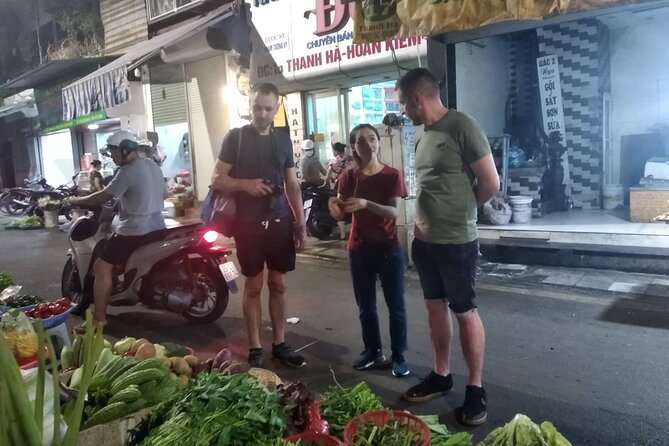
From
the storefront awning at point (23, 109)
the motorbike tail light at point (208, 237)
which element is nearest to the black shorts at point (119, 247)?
the motorbike tail light at point (208, 237)

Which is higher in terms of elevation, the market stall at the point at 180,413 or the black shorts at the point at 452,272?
the black shorts at the point at 452,272

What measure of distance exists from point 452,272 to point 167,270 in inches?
133

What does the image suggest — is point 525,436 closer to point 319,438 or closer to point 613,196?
point 319,438

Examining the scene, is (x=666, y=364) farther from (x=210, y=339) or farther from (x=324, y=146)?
(x=324, y=146)

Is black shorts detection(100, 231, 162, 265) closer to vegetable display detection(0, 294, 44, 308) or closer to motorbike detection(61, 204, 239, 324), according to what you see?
motorbike detection(61, 204, 239, 324)

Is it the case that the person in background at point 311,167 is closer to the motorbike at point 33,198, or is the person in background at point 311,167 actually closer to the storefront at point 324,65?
the storefront at point 324,65

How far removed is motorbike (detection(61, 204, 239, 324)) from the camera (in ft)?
18.6

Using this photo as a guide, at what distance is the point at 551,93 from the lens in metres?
9.93

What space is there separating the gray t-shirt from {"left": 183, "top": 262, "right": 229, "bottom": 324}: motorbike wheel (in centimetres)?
68

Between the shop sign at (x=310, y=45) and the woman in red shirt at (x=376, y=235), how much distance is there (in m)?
5.77

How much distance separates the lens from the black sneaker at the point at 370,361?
4.40m

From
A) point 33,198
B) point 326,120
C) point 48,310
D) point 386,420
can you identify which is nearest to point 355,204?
point 386,420

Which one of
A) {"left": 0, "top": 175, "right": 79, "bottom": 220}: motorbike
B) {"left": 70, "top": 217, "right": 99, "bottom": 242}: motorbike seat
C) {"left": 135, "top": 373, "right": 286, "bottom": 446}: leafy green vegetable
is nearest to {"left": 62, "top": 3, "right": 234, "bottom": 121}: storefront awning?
{"left": 0, "top": 175, "right": 79, "bottom": 220}: motorbike

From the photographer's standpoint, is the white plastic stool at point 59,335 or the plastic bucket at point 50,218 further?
the plastic bucket at point 50,218
